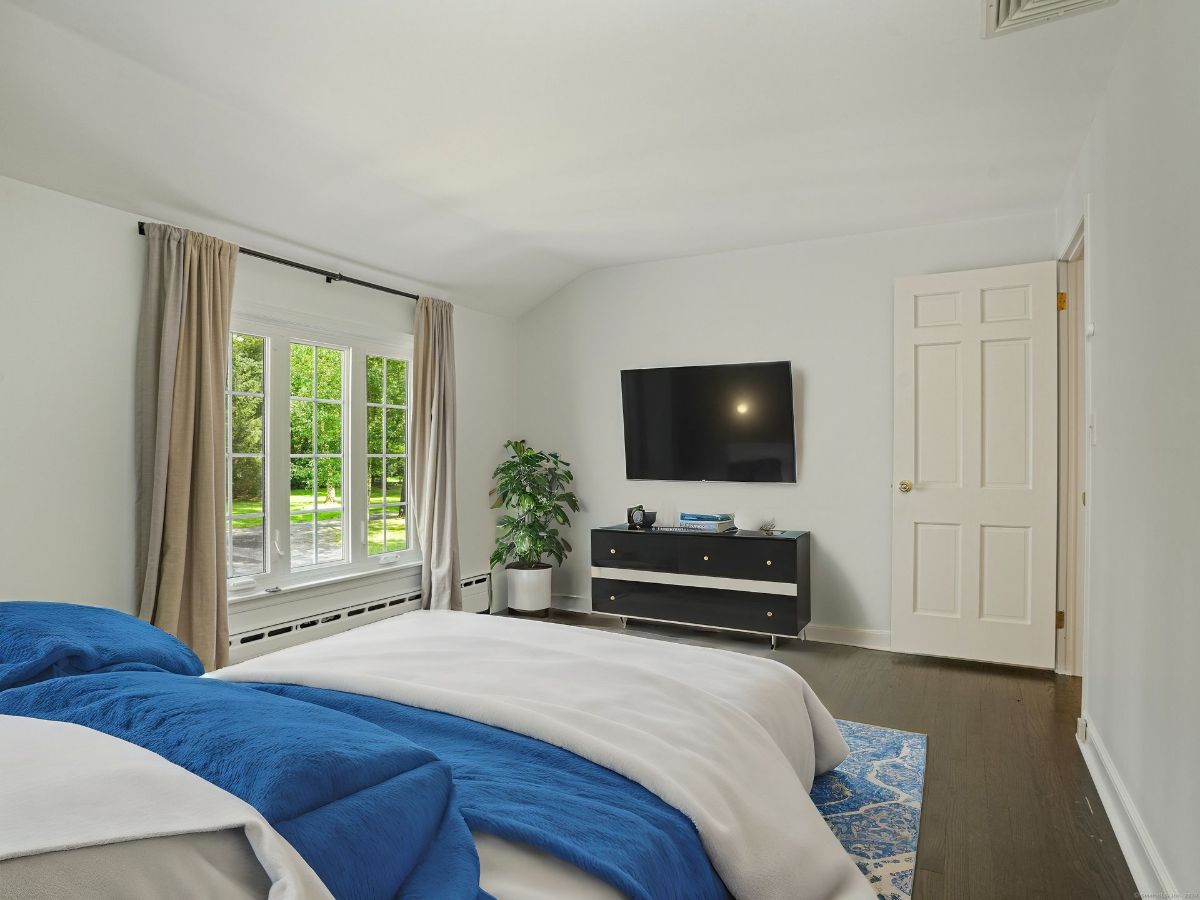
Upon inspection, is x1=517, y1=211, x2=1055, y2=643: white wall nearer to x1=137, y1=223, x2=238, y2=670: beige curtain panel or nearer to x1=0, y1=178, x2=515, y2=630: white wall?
x1=137, y1=223, x2=238, y2=670: beige curtain panel

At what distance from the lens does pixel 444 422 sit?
→ 5.04m

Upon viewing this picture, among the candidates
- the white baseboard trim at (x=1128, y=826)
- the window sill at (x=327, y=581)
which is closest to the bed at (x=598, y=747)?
the white baseboard trim at (x=1128, y=826)

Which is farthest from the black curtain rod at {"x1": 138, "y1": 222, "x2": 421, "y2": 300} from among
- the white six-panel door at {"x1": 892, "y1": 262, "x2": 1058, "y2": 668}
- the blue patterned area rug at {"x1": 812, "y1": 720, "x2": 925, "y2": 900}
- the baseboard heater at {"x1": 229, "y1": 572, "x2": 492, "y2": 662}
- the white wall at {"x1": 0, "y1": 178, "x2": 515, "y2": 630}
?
the blue patterned area rug at {"x1": 812, "y1": 720, "x2": 925, "y2": 900}

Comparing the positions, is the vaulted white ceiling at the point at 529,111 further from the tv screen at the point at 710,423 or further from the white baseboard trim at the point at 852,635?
the white baseboard trim at the point at 852,635

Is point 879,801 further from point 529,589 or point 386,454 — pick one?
point 386,454

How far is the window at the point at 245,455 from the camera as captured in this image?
3.84 meters

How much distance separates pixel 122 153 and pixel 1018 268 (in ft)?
14.5

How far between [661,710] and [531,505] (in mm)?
3600

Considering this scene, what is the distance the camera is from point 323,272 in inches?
169

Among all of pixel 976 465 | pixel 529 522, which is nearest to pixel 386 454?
pixel 529 522

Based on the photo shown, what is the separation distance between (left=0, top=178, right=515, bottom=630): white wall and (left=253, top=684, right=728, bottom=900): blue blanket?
7.18 ft

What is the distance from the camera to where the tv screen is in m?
4.91

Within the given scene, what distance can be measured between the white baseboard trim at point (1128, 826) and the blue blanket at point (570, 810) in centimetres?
128

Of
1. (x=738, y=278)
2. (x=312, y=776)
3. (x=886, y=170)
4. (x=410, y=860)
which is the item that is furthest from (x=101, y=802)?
(x=738, y=278)
